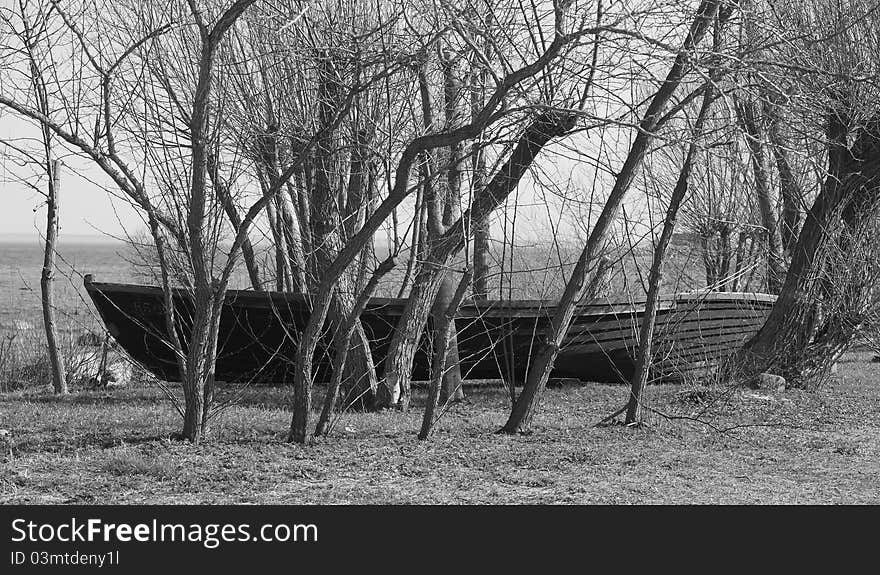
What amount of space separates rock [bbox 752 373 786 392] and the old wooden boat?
1.66 feet

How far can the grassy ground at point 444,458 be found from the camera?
Result: 6.36 m

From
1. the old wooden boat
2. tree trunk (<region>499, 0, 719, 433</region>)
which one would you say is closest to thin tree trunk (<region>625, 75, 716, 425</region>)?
tree trunk (<region>499, 0, 719, 433</region>)

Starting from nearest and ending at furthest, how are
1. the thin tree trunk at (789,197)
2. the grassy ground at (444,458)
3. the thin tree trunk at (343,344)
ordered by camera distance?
the grassy ground at (444,458), the thin tree trunk at (343,344), the thin tree trunk at (789,197)

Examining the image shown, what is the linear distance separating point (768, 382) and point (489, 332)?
3264 millimetres

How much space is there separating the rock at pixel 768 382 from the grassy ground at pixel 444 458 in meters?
1.02

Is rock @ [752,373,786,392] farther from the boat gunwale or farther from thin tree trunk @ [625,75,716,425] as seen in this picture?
thin tree trunk @ [625,75,716,425]

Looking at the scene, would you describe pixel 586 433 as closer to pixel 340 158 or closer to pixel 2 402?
pixel 340 158

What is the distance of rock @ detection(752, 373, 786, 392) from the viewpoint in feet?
38.2

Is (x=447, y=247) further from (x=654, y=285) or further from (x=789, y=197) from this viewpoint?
(x=789, y=197)

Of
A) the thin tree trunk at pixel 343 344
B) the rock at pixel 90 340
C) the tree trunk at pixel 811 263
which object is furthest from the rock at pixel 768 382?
the rock at pixel 90 340

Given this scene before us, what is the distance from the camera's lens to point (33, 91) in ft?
24.6

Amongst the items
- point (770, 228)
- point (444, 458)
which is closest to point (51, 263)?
point (444, 458)

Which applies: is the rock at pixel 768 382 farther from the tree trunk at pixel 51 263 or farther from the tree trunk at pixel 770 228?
the tree trunk at pixel 51 263

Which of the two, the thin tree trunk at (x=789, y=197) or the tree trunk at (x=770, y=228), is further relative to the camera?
the tree trunk at (x=770, y=228)
